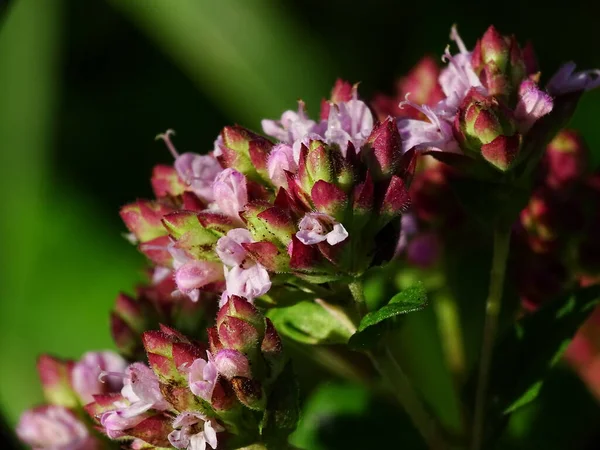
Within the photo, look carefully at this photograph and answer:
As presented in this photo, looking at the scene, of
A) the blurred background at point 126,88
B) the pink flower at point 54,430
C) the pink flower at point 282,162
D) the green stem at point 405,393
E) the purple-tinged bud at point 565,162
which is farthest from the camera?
the blurred background at point 126,88

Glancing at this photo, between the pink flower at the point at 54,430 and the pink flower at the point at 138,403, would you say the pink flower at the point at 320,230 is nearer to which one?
the pink flower at the point at 138,403

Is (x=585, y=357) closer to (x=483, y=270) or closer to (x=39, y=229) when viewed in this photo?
(x=483, y=270)

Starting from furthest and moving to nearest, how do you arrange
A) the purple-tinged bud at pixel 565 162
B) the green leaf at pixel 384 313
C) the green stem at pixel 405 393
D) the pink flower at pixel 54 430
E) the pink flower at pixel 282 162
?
the purple-tinged bud at pixel 565 162 → the pink flower at pixel 54 430 → the green stem at pixel 405 393 → the pink flower at pixel 282 162 → the green leaf at pixel 384 313

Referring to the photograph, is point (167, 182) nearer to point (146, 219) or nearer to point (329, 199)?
point (146, 219)

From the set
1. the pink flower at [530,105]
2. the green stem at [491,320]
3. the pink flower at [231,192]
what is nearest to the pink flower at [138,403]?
the pink flower at [231,192]

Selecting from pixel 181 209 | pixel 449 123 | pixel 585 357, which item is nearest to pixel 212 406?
pixel 181 209

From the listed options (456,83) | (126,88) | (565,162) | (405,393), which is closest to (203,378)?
(405,393)

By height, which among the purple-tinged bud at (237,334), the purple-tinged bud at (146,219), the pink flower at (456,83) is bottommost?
the purple-tinged bud at (237,334)
